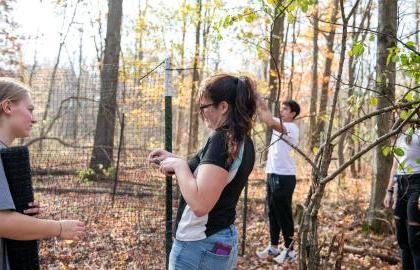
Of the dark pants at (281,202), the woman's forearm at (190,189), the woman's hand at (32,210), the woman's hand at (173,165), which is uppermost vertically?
the woman's hand at (173,165)

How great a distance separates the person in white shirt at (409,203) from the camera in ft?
A: 12.4

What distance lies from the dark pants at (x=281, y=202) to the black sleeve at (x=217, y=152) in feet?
11.1

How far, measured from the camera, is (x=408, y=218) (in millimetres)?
3822

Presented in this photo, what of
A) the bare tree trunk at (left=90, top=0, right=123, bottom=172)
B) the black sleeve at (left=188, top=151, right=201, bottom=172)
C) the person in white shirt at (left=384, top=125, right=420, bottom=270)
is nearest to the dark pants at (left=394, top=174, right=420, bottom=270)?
the person in white shirt at (left=384, top=125, right=420, bottom=270)

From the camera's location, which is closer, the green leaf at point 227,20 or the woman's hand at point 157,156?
the woman's hand at point 157,156

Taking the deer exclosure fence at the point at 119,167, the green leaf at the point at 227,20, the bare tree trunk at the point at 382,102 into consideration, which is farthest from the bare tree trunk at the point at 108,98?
the bare tree trunk at the point at 382,102

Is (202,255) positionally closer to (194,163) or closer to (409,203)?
(194,163)

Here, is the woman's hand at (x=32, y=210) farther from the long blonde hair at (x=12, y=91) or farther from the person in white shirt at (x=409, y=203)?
the person in white shirt at (x=409, y=203)

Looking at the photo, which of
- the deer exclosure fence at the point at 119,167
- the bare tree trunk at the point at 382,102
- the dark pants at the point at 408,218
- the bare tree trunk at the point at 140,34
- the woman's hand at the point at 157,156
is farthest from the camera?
the bare tree trunk at the point at 140,34

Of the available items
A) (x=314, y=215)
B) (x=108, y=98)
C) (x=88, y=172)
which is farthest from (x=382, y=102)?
(x=88, y=172)

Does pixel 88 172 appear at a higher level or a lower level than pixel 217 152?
lower

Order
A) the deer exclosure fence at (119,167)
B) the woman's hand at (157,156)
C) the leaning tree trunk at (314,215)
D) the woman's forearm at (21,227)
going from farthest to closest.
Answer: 1. the deer exclosure fence at (119,167)
2. the leaning tree trunk at (314,215)
3. the woman's hand at (157,156)
4. the woman's forearm at (21,227)

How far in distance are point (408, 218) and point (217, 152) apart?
8.63 feet

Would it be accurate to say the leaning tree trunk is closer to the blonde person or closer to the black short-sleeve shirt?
the black short-sleeve shirt
